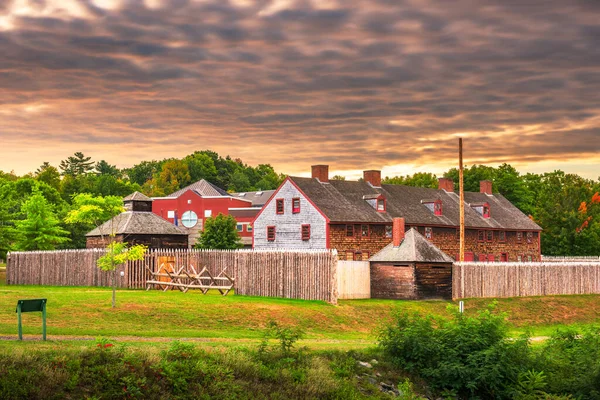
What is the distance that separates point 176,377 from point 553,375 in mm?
11821

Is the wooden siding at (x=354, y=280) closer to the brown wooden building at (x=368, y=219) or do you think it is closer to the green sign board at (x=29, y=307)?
the brown wooden building at (x=368, y=219)

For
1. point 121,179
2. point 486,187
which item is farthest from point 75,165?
point 486,187

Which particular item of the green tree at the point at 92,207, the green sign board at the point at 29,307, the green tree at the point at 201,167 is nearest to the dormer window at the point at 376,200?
the green tree at the point at 92,207

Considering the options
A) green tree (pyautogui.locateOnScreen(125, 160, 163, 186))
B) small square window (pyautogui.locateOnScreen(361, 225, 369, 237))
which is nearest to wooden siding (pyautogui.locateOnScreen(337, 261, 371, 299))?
small square window (pyautogui.locateOnScreen(361, 225, 369, 237))

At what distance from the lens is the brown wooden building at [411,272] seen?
46.7 m

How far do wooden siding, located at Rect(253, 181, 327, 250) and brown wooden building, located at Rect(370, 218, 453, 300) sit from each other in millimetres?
12569

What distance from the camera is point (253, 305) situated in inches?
1452

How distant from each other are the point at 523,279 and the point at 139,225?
25540 millimetres

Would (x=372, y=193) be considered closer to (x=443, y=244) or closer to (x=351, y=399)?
(x=443, y=244)

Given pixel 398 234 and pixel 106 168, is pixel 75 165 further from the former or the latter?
pixel 398 234

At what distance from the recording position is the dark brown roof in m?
61.8

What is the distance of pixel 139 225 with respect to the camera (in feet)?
184

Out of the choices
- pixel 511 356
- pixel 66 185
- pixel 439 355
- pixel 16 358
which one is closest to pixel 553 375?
pixel 511 356

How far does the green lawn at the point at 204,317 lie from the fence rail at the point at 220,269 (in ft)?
3.82
